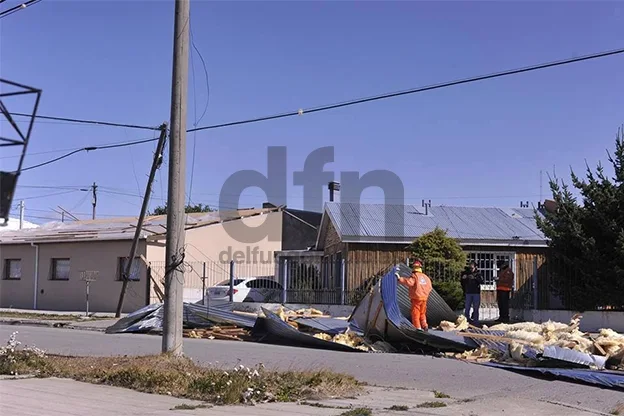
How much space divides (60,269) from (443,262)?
61.9ft

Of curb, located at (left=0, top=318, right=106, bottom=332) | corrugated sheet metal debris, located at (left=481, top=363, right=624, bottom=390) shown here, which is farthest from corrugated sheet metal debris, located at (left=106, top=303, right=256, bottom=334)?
corrugated sheet metal debris, located at (left=481, top=363, right=624, bottom=390)

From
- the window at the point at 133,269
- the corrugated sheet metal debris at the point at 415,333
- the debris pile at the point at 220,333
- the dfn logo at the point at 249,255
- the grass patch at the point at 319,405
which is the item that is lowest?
the grass patch at the point at 319,405

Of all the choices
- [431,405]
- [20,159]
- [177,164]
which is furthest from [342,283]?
[20,159]

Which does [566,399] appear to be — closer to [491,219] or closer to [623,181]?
[623,181]

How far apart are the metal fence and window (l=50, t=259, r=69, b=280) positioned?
6.03m

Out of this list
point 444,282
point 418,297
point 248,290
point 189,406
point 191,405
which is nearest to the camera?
point 189,406

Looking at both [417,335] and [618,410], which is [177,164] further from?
[618,410]

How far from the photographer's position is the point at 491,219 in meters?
29.3

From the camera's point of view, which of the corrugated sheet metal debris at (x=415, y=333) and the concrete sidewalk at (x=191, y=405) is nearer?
the concrete sidewalk at (x=191, y=405)

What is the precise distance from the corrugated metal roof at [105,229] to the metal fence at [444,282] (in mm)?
3444

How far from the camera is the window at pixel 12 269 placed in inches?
1408

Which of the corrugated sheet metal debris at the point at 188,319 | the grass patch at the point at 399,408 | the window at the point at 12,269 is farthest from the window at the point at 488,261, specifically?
the window at the point at 12,269

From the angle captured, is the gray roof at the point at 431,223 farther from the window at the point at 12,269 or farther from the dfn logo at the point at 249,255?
the window at the point at 12,269

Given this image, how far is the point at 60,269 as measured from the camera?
1345 inches
